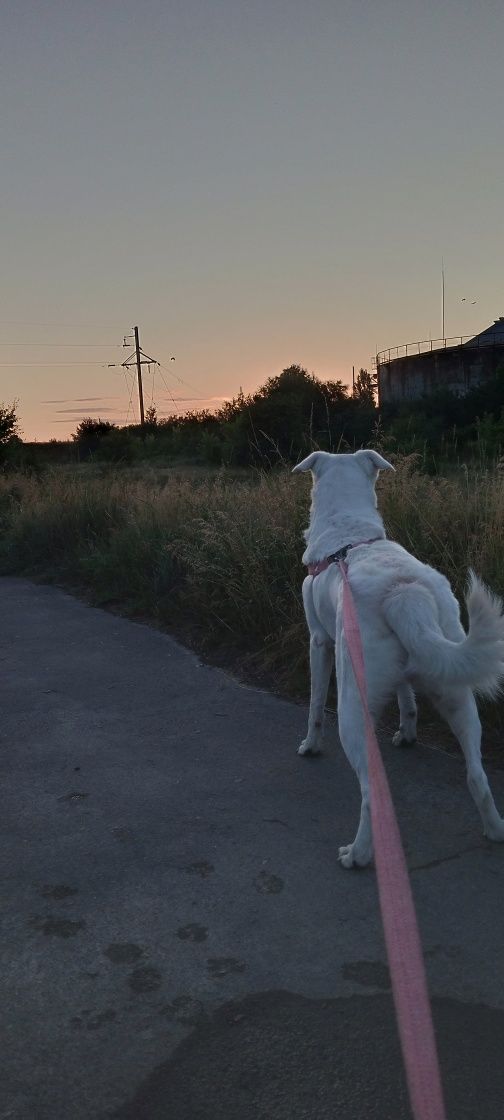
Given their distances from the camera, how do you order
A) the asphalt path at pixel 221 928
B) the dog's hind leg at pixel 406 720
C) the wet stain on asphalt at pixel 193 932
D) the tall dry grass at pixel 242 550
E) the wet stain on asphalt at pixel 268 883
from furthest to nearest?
the tall dry grass at pixel 242 550
the dog's hind leg at pixel 406 720
the wet stain on asphalt at pixel 268 883
the wet stain on asphalt at pixel 193 932
the asphalt path at pixel 221 928

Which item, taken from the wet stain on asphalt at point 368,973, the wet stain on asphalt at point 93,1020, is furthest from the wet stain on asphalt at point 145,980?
the wet stain on asphalt at point 368,973

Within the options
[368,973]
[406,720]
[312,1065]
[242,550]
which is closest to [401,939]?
[368,973]

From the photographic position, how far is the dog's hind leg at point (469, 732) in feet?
11.4

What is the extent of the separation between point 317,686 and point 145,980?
208cm

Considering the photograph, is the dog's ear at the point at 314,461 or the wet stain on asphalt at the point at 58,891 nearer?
the wet stain on asphalt at the point at 58,891

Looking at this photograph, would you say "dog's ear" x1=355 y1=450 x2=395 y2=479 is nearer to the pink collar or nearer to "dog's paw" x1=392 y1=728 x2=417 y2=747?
the pink collar

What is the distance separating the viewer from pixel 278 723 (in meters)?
5.42

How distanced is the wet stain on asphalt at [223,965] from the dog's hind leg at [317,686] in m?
1.89

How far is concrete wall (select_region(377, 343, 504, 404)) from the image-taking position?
5441 cm

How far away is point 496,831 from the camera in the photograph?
364 cm

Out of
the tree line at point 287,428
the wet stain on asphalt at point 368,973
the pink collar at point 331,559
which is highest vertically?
the tree line at point 287,428

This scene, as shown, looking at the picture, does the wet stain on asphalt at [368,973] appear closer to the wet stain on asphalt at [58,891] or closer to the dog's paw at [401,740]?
the wet stain on asphalt at [58,891]

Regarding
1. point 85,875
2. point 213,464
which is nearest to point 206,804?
point 85,875

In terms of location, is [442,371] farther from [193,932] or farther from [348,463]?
[193,932]
